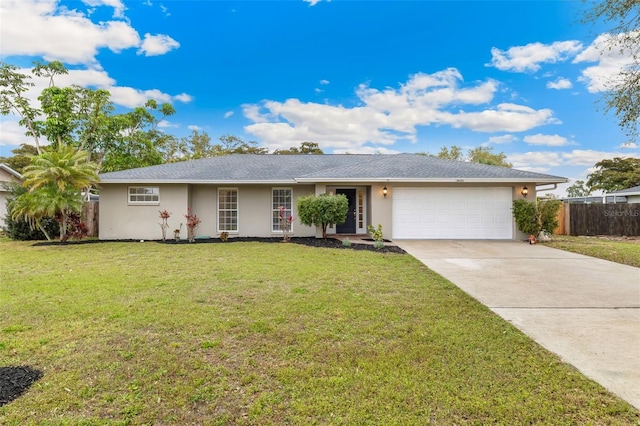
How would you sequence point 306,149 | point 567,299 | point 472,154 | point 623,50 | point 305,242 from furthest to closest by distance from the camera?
1. point 472,154
2. point 306,149
3. point 305,242
4. point 623,50
5. point 567,299

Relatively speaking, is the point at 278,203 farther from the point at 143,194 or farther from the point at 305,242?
the point at 143,194

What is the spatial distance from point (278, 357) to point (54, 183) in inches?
484

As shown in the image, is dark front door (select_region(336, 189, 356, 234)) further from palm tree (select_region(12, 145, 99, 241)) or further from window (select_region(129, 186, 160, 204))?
palm tree (select_region(12, 145, 99, 241))

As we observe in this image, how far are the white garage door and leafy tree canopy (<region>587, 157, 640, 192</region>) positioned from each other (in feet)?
89.8

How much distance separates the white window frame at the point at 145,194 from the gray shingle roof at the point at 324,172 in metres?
0.56

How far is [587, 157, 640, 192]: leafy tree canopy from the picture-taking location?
100 ft

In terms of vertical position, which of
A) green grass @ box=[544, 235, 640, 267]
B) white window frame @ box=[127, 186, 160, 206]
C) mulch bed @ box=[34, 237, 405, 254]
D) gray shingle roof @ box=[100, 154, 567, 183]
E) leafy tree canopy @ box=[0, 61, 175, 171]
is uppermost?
leafy tree canopy @ box=[0, 61, 175, 171]

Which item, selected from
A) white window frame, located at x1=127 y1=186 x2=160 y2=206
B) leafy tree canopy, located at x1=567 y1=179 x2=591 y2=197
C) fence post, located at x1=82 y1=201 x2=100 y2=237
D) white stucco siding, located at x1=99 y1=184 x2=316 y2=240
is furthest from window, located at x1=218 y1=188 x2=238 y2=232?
leafy tree canopy, located at x1=567 y1=179 x2=591 y2=197

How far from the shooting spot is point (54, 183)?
11500 millimetres

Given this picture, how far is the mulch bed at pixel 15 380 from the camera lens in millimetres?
2617

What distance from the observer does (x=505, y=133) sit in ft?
85.5

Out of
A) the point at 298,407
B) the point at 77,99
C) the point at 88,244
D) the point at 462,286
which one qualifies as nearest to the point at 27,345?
the point at 298,407

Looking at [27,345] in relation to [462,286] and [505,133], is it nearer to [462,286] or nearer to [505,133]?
[462,286]

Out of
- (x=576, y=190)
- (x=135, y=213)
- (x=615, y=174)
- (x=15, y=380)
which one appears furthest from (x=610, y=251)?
(x=576, y=190)
